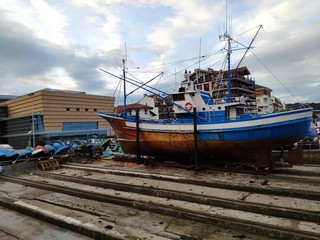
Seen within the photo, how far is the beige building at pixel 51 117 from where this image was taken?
46031mm

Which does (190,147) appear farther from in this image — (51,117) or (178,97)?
(51,117)

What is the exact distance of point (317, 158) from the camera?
51.3 ft

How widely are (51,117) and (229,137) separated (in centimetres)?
4088

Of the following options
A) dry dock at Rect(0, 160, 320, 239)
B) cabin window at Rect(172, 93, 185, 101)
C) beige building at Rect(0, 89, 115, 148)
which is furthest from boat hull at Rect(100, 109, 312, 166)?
beige building at Rect(0, 89, 115, 148)

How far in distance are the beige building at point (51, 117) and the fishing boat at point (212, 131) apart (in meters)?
33.3

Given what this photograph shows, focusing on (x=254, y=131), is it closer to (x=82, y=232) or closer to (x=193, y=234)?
(x=193, y=234)

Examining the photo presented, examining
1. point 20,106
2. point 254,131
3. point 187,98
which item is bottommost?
point 254,131

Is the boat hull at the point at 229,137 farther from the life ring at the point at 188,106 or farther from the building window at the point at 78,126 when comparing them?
the building window at the point at 78,126

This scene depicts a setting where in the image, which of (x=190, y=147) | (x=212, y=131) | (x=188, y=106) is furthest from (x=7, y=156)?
(x=212, y=131)

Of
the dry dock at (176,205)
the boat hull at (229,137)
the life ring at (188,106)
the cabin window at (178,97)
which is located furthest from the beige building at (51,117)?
the dry dock at (176,205)

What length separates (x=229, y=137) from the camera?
12648mm

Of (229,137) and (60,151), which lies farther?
(60,151)

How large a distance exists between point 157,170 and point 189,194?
190 inches

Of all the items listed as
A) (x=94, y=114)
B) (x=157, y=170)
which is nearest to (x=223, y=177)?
(x=157, y=170)
